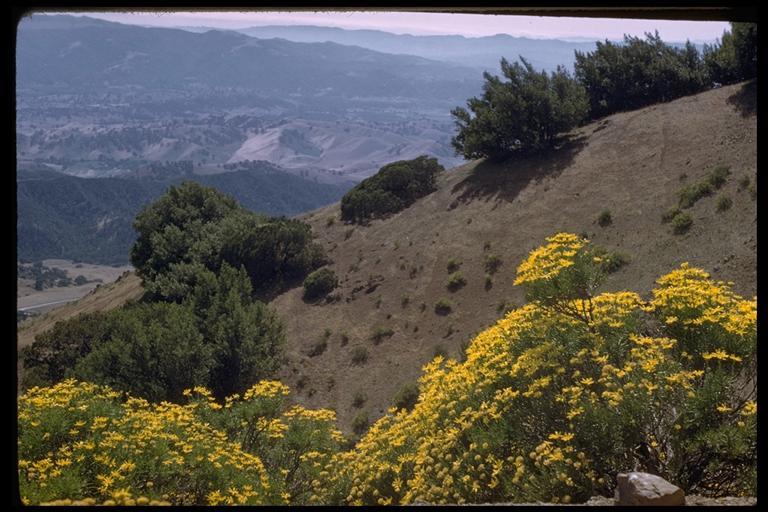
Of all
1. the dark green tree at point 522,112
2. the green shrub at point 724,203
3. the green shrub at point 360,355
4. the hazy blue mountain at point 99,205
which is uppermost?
the dark green tree at point 522,112

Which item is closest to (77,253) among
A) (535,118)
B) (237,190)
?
(237,190)

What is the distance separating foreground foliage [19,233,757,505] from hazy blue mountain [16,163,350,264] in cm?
13271

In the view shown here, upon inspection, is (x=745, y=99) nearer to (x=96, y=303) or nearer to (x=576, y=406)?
(x=576, y=406)

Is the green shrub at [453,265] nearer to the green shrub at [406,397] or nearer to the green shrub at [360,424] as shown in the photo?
the green shrub at [406,397]

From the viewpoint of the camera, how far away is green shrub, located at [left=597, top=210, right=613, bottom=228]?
23.8 metres

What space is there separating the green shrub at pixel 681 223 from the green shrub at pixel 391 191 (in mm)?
15284

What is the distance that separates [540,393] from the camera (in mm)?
5891

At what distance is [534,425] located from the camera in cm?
612

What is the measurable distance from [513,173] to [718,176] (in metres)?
10.1

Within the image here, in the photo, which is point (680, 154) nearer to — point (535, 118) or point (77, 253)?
point (535, 118)

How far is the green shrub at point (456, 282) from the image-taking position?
24547 millimetres

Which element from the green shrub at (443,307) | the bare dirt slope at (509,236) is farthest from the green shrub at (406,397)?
the green shrub at (443,307)

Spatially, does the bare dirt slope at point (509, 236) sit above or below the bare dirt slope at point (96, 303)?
above
